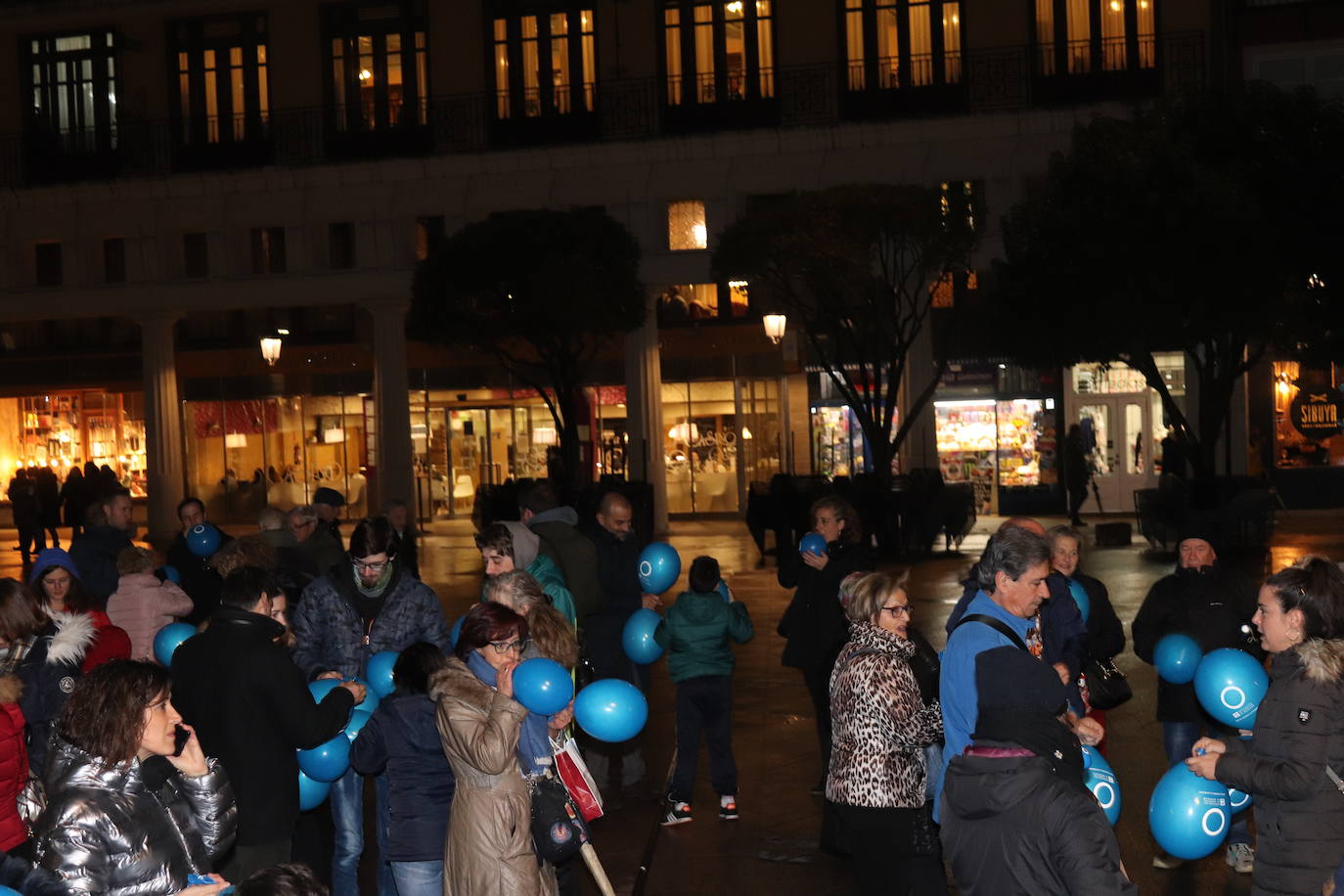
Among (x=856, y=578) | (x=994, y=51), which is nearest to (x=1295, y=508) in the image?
(x=994, y=51)

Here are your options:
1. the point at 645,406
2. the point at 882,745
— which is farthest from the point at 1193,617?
the point at 645,406

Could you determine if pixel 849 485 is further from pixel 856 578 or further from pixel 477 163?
pixel 856 578

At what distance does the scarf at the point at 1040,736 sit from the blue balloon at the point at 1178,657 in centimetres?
314

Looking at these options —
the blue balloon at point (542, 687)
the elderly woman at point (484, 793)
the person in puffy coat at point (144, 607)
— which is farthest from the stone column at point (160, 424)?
the elderly woman at point (484, 793)

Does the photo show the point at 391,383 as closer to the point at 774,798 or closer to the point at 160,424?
the point at 160,424

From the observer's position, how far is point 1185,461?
88.4 ft

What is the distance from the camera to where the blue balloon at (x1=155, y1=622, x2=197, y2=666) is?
8.63 meters

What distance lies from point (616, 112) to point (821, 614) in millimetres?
22632

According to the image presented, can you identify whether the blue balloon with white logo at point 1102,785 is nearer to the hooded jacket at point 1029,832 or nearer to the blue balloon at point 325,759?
the hooded jacket at point 1029,832

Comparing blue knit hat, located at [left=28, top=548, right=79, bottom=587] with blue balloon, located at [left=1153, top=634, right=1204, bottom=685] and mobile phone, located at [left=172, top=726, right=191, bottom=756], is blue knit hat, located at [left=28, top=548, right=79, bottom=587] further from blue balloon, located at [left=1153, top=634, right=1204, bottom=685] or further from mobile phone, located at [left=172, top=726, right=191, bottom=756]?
blue balloon, located at [left=1153, top=634, right=1204, bottom=685]

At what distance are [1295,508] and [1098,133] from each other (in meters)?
10.3

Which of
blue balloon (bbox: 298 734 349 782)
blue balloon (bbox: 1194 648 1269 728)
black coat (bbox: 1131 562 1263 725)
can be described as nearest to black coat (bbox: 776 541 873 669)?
black coat (bbox: 1131 562 1263 725)

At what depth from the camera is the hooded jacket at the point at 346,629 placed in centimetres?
759

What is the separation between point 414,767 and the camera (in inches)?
226
